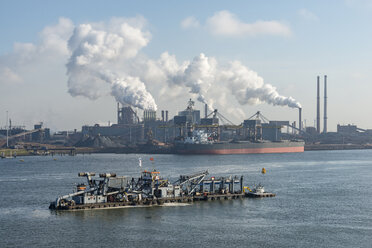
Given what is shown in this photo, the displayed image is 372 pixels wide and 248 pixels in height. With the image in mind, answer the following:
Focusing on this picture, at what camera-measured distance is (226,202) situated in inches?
2847

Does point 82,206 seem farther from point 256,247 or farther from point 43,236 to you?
point 256,247

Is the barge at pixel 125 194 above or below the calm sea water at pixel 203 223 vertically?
above

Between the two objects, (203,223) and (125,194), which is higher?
(125,194)

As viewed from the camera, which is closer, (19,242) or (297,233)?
(19,242)

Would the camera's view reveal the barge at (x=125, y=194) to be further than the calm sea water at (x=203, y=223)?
Yes

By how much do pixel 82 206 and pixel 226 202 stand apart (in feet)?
68.8

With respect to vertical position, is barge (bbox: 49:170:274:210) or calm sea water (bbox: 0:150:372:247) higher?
barge (bbox: 49:170:274:210)

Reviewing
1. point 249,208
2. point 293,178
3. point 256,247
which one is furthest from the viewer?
point 293,178

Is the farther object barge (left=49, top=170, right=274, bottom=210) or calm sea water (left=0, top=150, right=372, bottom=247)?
barge (left=49, top=170, right=274, bottom=210)

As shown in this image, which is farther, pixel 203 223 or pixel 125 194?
pixel 125 194

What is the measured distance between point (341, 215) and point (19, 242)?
38224 millimetres

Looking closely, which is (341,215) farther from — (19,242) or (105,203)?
(19,242)

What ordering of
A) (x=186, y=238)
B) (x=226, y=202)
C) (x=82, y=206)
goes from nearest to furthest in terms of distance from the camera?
1. (x=186, y=238)
2. (x=82, y=206)
3. (x=226, y=202)

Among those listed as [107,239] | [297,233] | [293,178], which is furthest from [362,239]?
[293,178]
